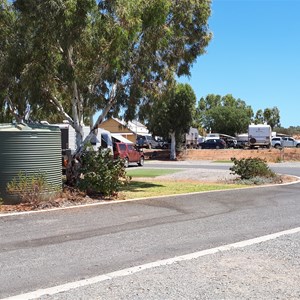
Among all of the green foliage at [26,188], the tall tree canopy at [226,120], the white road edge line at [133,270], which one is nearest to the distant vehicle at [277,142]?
the tall tree canopy at [226,120]

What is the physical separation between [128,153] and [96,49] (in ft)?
68.2

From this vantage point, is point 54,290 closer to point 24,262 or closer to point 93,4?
point 24,262

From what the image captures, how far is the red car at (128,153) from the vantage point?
104ft

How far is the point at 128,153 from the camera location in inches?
1291

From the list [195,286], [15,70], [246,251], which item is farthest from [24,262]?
[15,70]

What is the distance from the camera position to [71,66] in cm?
1235

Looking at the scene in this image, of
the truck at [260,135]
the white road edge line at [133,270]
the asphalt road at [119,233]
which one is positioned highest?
the truck at [260,135]

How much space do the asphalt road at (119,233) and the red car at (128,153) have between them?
19062 mm

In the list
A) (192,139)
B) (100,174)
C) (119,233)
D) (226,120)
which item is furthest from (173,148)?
(226,120)

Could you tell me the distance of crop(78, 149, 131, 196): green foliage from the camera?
12328mm

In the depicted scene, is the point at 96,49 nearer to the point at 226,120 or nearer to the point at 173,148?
the point at 173,148

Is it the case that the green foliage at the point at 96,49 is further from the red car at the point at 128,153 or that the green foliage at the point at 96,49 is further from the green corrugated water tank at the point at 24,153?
the red car at the point at 128,153

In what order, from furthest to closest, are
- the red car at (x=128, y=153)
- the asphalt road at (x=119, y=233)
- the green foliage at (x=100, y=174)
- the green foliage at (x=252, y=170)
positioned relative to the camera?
the red car at (x=128, y=153) → the green foliage at (x=252, y=170) → the green foliage at (x=100, y=174) → the asphalt road at (x=119, y=233)

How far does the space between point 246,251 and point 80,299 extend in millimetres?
3071
